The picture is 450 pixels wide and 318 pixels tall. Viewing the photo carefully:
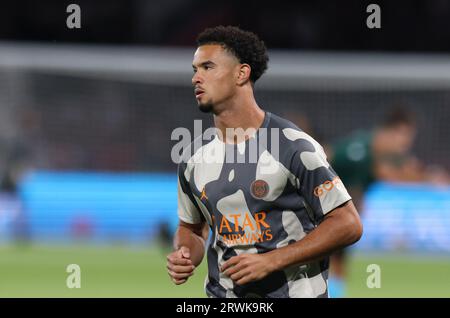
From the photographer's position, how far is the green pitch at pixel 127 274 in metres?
10.3

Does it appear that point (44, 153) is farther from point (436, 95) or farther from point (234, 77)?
point (234, 77)

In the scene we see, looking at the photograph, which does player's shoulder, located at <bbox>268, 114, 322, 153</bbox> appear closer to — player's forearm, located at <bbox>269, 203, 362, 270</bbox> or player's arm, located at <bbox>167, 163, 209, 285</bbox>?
player's forearm, located at <bbox>269, 203, 362, 270</bbox>

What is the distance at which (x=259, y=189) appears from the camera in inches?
188

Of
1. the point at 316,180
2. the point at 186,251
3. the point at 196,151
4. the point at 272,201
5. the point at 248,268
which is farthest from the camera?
the point at 196,151

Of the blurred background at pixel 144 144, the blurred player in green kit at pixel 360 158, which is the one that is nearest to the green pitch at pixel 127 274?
the blurred background at pixel 144 144

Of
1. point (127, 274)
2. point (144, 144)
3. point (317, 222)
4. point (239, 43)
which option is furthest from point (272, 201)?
point (144, 144)

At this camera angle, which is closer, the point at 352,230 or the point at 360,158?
the point at 352,230

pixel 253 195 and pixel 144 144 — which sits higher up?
pixel 144 144

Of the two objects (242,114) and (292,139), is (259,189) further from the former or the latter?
(242,114)

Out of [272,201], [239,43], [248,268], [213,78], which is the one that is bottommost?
[248,268]

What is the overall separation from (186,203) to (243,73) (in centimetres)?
80

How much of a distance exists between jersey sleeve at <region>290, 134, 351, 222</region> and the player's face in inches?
20.2

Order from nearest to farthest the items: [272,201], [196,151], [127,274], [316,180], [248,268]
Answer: [248,268]
[316,180]
[272,201]
[196,151]
[127,274]

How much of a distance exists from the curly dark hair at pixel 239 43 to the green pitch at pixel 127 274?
527 cm
